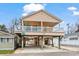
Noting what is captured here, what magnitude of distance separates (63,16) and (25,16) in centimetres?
356

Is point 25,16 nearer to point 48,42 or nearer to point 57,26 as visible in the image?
point 57,26

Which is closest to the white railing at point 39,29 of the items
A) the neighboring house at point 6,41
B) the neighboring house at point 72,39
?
the neighboring house at point 6,41

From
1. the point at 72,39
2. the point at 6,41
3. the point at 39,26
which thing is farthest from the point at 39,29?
the point at 72,39

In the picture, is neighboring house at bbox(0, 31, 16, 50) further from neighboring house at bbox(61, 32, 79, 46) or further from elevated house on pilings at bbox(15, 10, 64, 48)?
neighboring house at bbox(61, 32, 79, 46)

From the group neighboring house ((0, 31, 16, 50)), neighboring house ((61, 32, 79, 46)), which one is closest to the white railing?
neighboring house ((0, 31, 16, 50))

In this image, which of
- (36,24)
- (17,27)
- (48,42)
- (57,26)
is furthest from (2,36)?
(48,42)

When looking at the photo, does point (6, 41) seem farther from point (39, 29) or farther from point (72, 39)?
point (72, 39)

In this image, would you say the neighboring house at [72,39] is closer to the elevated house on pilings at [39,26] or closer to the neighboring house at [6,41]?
the elevated house on pilings at [39,26]

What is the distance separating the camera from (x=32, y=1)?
1611cm

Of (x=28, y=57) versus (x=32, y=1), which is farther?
(x=32, y=1)

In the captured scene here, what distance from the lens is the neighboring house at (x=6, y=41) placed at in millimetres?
19734

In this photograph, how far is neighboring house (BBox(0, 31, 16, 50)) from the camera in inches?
777

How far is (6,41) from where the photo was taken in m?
19.8

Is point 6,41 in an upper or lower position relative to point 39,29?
lower
